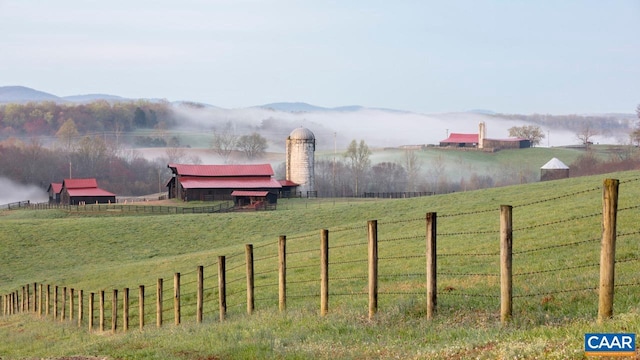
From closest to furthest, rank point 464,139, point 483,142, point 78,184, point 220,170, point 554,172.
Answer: point 554,172 < point 220,170 < point 78,184 < point 483,142 < point 464,139

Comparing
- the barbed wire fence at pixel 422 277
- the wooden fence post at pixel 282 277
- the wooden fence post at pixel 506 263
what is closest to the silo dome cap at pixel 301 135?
the barbed wire fence at pixel 422 277

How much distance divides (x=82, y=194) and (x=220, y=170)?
15.0 m

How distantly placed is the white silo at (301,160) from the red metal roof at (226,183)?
858cm

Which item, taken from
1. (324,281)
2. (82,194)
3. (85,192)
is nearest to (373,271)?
(324,281)

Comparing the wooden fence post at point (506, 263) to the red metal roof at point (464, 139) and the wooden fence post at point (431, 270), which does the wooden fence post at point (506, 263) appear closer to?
the wooden fence post at point (431, 270)

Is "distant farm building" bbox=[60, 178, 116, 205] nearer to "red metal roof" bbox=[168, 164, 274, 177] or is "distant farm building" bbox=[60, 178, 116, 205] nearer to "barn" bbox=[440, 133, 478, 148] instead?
"red metal roof" bbox=[168, 164, 274, 177]

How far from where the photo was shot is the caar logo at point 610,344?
10.4 metres

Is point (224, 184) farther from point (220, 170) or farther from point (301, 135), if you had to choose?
point (301, 135)

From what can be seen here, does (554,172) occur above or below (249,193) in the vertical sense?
above

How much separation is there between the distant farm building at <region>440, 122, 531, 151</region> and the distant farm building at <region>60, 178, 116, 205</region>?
8514 centimetres

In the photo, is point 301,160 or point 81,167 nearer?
point 301,160

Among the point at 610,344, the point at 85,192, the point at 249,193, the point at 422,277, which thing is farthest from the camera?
the point at 85,192

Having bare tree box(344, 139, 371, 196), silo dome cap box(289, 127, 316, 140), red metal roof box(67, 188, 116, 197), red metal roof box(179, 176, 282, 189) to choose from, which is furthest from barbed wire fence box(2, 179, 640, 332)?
bare tree box(344, 139, 371, 196)

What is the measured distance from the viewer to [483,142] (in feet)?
588
